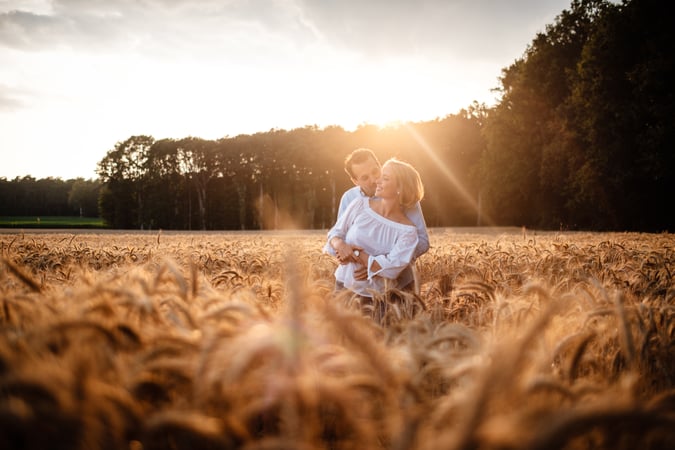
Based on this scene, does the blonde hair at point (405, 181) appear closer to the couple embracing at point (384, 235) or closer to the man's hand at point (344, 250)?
the couple embracing at point (384, 235)

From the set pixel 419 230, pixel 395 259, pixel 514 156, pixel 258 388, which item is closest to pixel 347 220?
pixel 419 230

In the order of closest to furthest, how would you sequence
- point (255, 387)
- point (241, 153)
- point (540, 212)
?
point (255, 387) → point (540, 212) → point (241, 153)

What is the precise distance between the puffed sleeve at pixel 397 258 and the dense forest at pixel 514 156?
26.3m

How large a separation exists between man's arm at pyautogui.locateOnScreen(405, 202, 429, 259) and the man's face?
810 millimetres

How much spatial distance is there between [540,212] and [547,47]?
13.9 m

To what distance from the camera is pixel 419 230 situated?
5273mm

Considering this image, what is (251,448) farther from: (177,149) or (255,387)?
(177,149)

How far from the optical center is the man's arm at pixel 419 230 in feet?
16.7

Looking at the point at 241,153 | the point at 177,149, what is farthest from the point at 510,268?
the point at 177,149

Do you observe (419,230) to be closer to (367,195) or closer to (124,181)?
(367,195)

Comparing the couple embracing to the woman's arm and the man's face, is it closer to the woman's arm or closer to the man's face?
the woman's arm

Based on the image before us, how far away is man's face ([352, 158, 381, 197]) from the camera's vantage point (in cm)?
604

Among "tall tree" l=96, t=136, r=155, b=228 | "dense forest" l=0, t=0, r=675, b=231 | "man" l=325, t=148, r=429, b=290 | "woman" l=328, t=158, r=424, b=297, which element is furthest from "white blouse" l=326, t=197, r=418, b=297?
"tall tree" l=96, t=136, r=155, b=228

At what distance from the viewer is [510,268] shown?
5.70 meters
